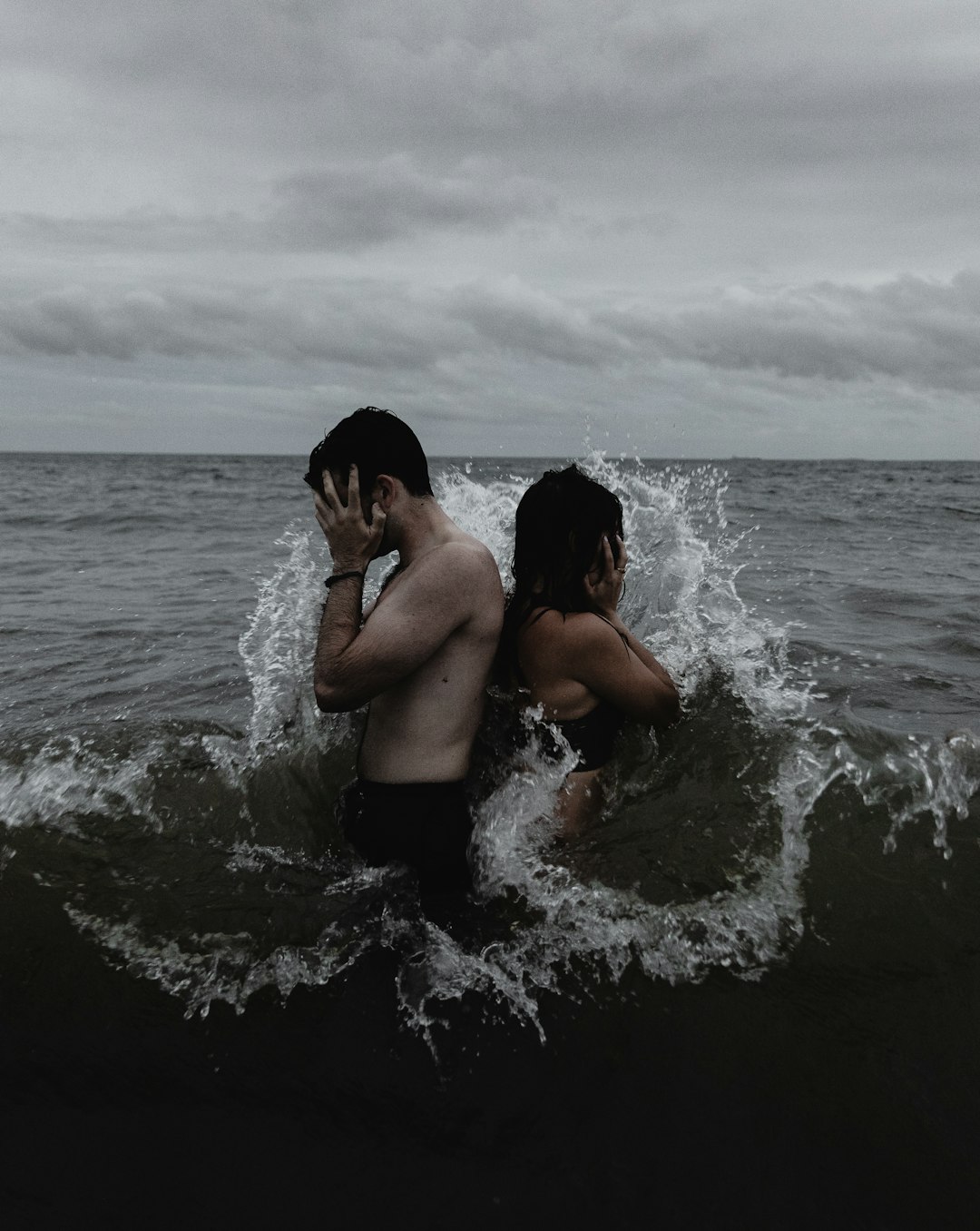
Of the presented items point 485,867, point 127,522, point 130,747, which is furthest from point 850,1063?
point 127,522

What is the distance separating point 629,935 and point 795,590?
830cm

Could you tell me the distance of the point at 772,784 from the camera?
4.84 meters

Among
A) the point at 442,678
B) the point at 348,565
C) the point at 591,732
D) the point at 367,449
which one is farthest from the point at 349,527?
the point at 591,732

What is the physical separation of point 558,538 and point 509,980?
1.72 metres

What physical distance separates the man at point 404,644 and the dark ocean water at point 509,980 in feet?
0.89

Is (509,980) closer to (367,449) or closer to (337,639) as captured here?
(337,639)

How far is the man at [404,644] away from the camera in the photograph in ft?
10.7

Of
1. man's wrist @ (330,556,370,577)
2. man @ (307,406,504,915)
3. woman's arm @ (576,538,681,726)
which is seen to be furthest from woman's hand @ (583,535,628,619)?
man's wrist @ (330,556,370,577)

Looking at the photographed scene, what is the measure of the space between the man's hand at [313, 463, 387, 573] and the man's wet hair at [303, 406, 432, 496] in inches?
1.6


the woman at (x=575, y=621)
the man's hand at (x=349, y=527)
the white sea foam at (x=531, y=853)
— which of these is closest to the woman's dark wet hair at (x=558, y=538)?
the woman at (x=575, y=621)

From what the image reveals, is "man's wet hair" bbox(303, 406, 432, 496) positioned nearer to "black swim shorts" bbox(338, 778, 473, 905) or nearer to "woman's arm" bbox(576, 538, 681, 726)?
"woman's arm" bbox(576, 538, 681, 726)

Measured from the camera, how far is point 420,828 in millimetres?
3486

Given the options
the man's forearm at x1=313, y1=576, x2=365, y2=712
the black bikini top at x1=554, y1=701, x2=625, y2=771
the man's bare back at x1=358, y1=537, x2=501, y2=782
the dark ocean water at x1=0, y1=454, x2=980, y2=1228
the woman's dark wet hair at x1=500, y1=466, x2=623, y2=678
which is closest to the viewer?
the dark ocean water at x1=0, y1=454, x2=980, y2=1228

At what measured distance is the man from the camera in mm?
3252
